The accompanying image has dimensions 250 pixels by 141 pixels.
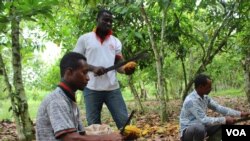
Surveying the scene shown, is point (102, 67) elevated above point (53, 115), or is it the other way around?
point (102, 67)

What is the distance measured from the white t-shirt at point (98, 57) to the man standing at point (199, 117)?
848mm

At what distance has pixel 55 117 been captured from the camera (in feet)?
7.31

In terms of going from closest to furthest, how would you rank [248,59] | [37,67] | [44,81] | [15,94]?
1. [15,94]
2. [248,59]
3. [44,81]
4. [37,67]

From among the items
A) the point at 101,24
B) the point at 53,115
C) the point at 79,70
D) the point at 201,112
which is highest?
the point at 101,24

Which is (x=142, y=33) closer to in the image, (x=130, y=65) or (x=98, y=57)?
(x=98, y=57)

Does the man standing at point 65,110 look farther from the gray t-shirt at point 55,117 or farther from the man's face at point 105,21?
the man's face at point 105,21

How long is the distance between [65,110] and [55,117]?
77 millimetres

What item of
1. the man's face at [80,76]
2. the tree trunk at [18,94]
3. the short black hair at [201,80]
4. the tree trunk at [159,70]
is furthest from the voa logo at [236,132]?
the tree trunk at [159,70]

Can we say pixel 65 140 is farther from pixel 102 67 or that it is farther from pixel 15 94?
pixel 15 94

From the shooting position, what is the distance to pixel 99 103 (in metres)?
3.91

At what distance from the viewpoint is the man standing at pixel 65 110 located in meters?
2.23

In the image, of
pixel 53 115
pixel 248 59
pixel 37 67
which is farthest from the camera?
pixel 37 67

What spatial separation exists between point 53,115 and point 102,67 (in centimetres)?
144

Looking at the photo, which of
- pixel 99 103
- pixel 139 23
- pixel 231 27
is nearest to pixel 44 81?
pixel 139 23
